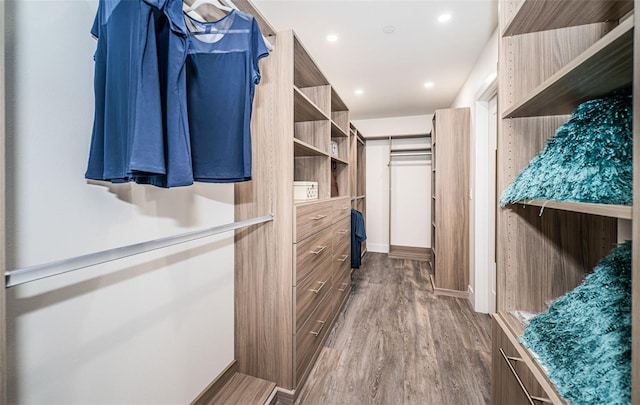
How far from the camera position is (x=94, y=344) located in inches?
34.2

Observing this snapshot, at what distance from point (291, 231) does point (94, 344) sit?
0.90m

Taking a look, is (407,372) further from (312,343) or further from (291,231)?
(291,231)

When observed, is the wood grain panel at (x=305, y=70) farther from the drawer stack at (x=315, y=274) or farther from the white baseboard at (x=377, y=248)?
the white baseboard at (x=377, y=248)

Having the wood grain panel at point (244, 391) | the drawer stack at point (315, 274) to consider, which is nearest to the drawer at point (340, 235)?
the drawer stack at point (315, 274)

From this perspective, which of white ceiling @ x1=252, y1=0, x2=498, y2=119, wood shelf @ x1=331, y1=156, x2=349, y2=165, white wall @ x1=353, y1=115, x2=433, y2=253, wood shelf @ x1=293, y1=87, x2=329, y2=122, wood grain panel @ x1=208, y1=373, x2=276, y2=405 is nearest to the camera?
wood grain panel @ x1=208, y1=373, x2=276, y2=405

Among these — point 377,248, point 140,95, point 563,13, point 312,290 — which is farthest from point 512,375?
point 377,248

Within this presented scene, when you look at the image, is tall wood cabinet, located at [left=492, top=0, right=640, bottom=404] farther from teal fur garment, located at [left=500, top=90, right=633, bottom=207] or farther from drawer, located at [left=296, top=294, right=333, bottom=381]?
drawer, located at [left=296, top=294, right=333, bottom=381]

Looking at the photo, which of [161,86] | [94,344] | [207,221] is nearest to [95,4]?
[161,86]

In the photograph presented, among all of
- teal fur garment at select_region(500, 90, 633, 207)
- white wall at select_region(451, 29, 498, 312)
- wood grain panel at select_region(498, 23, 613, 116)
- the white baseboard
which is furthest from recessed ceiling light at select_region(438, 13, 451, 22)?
the white baseboard

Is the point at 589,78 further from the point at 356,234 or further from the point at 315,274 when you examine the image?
the point at 356,234

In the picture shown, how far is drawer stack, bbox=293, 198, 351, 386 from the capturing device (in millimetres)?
1558

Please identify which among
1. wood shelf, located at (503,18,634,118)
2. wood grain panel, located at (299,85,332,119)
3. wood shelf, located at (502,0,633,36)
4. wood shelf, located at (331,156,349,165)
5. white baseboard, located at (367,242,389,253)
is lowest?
white baseboard, located at (367,242,389,253)

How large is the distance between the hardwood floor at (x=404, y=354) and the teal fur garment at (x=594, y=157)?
4.69 feet

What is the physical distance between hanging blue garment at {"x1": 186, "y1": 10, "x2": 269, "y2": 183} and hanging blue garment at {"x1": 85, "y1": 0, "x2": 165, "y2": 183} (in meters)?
0.22
